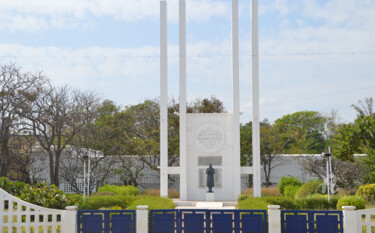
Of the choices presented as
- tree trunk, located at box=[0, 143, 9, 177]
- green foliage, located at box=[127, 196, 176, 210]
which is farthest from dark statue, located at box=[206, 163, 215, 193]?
tree trunk, located at box=[0, 143, 9, 177]

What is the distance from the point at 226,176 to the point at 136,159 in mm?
7065

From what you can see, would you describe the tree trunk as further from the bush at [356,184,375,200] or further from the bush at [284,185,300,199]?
the bush at [356,184,375,200]

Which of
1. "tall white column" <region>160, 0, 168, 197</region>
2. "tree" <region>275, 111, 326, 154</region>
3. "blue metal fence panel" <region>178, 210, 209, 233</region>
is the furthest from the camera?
"tree" <region>275, 111, 326, 154</region>

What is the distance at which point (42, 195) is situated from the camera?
12.4 m

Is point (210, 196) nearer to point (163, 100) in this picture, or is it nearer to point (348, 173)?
point (163, 100)

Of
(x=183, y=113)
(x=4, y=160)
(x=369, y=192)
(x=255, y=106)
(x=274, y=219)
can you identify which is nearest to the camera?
(x=274, y=219)

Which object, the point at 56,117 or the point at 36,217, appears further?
the point at 56,117

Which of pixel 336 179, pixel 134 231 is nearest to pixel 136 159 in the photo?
pixel 336 179

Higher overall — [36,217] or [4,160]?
[4,160]

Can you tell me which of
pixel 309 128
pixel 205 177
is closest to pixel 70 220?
pixel 205 177

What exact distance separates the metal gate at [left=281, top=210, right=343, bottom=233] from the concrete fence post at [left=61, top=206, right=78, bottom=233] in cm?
480

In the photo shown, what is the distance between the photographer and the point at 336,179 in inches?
787

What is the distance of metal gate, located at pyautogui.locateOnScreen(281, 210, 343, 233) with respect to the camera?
9375mm

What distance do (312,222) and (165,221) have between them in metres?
3.38
